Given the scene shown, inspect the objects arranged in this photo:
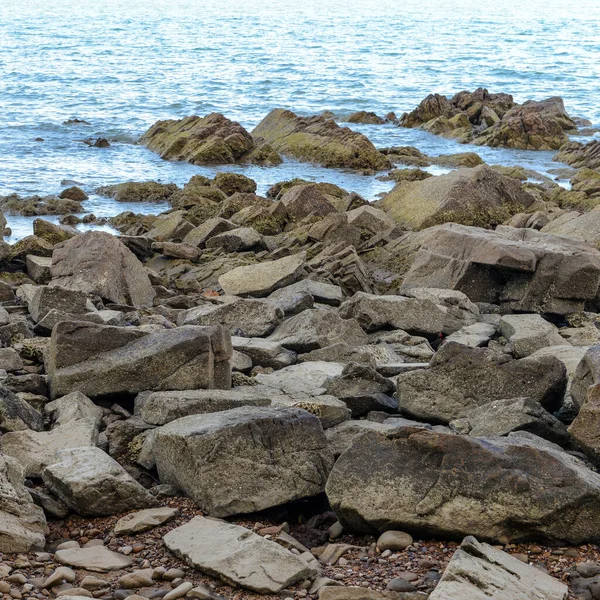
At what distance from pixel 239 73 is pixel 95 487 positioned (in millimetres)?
47181

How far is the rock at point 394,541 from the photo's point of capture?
5.27m

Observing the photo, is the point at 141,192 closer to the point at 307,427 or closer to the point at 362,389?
the point at 362,389

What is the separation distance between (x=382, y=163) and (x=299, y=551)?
21.3 meters

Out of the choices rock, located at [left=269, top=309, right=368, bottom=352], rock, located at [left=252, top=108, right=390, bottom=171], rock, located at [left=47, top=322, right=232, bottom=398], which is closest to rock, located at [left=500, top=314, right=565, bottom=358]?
rock, located at [left=269, top=309, right=368, bottom=352]

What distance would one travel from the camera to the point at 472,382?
7570 mm

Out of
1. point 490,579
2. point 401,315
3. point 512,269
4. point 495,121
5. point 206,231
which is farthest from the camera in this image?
point 495,121

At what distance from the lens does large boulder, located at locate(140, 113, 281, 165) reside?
88.5 ft

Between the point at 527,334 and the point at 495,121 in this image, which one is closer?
the point at 527,334

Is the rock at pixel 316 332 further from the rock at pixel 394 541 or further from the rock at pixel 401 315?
the rock at pixel 394 541

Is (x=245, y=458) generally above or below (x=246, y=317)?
above

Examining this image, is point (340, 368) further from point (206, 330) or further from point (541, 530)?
point (541, 530)

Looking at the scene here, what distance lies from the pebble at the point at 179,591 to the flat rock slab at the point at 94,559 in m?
0.53

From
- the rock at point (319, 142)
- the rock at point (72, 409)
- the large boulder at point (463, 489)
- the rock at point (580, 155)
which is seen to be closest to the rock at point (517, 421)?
the large boulder at point (463, 489)

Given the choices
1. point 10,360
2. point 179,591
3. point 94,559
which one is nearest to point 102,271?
point 10,360
